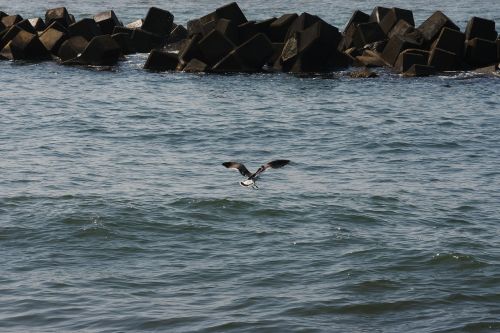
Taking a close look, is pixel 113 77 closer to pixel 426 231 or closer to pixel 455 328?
pixel 426 231

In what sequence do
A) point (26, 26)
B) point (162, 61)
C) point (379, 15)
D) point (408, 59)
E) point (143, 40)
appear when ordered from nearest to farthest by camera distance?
point (408, 59) → point (162, 61) → point (379, 15) → point (26, 26) → point (143, 40)

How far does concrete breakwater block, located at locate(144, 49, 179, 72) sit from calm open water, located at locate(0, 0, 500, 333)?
94cm

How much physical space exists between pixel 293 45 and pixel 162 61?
457cm

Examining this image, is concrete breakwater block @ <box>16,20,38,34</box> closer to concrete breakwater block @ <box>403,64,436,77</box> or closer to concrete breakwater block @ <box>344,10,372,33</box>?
concrete breakwater block @ <box>344,10,372,33</box>

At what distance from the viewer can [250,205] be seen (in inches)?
817

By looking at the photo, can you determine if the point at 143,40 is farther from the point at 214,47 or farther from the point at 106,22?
the point at 214,47

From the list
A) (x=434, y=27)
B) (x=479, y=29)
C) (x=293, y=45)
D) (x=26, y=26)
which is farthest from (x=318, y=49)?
(x=26, y=26)

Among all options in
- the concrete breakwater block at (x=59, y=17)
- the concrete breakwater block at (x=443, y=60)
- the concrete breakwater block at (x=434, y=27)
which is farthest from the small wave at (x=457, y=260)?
the concrete breakwater block at (x=59, y=17)

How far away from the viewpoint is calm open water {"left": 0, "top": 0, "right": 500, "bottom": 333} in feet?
50.1

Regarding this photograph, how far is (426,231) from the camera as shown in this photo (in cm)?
1905

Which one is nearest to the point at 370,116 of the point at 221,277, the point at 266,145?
the point at 266,145

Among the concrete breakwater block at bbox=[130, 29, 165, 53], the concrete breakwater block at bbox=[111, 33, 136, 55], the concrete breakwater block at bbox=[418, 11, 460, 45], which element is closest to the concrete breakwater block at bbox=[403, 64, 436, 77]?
the concrete breakwater block at bbox=[418, 11, 460, 45]

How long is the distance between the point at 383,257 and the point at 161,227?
4265 mm

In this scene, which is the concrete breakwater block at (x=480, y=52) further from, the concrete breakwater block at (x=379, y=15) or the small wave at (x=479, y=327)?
the small wave at (x=479, y=327)
